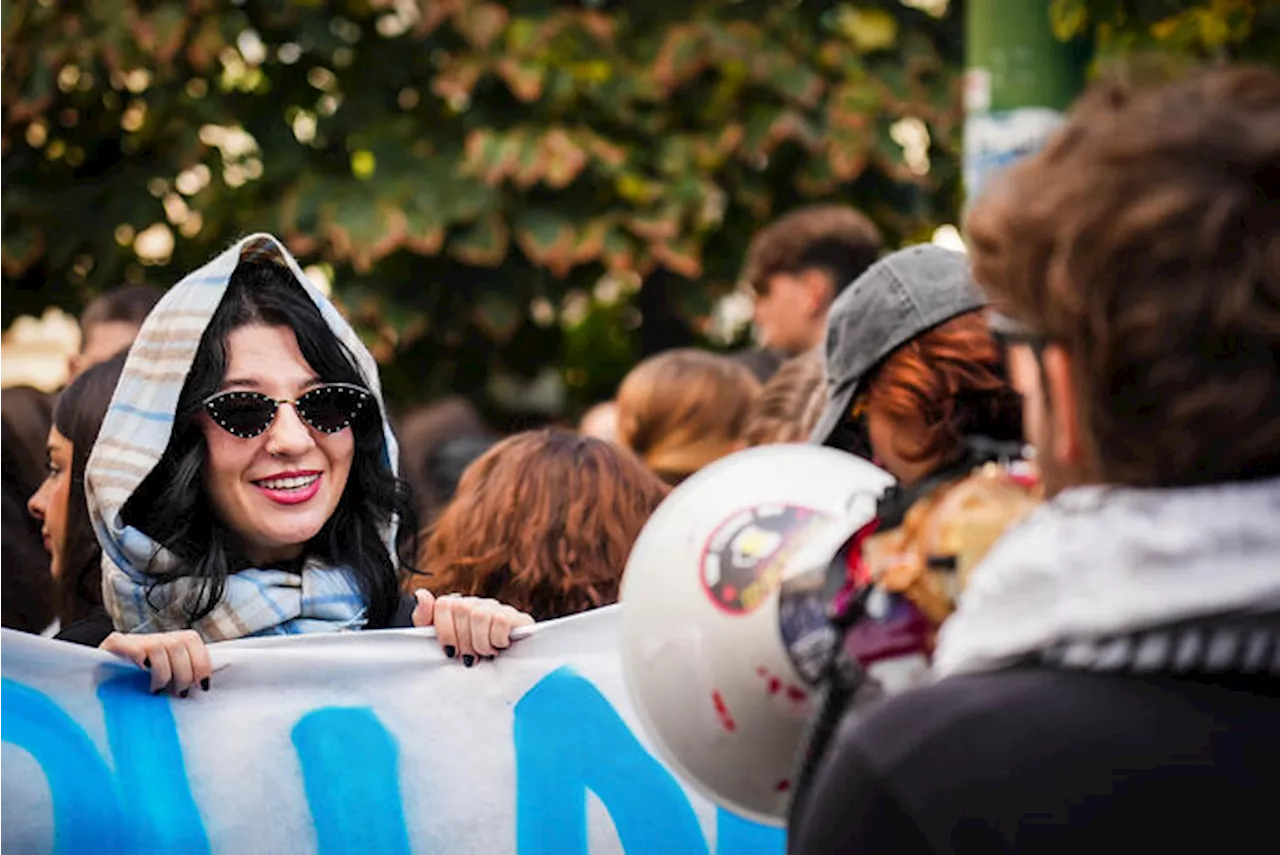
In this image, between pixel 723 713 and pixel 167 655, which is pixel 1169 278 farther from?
pixel 167 655

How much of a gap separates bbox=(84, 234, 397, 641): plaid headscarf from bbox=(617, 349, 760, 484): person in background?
231 centimetres

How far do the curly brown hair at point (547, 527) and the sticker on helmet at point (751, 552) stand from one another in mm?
1620

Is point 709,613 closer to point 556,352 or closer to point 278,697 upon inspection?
point 278,697

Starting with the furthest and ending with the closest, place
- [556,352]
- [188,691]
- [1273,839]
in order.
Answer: [556,352] < [188,691] < [1273,839]

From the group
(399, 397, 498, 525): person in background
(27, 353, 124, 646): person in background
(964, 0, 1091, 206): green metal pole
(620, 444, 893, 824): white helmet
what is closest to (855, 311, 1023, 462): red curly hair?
(620, 444, 893, 824): white helmet

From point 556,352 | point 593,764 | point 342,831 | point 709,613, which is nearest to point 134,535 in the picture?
point 342,831

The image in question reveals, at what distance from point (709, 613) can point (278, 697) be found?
1305 millimetres

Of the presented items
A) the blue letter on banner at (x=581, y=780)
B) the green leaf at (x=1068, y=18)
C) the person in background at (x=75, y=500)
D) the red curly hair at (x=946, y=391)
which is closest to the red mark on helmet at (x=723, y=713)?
the red curly hair at (x=946, y=391)

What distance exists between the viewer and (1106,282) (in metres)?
1.66

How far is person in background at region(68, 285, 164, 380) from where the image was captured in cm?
605

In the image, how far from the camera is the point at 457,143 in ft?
25.1

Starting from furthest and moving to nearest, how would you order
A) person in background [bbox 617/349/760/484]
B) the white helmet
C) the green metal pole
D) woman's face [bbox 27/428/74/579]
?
person in background [bbox 617/349/760/484] → the green metal pole → woman's face [bbox 27/428/74/579] → the white helmet

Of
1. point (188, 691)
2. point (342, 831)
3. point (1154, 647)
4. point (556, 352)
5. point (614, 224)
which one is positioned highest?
point (1154, 647)

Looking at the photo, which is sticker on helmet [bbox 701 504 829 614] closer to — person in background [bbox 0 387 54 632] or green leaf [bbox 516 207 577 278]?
person in background [bbox 0 387 54 632]
